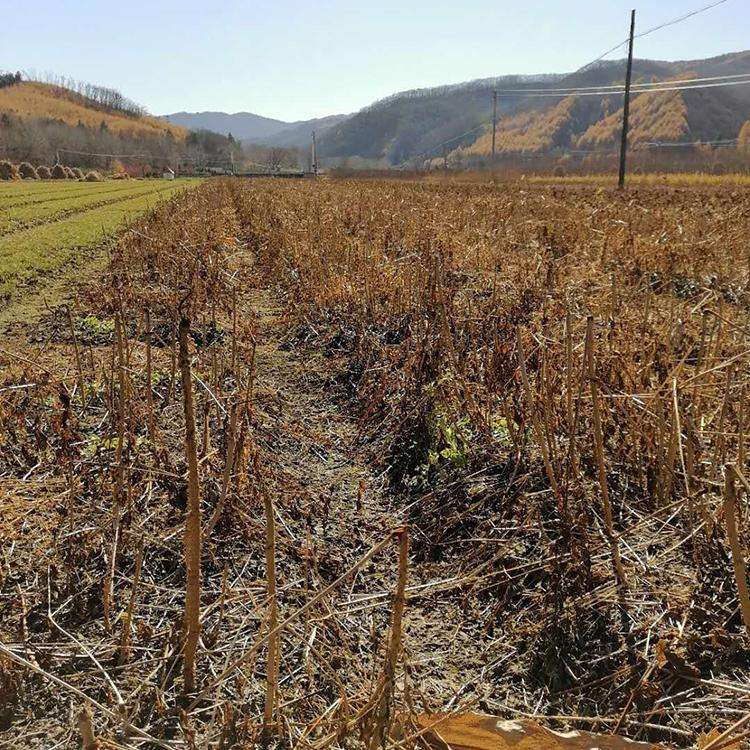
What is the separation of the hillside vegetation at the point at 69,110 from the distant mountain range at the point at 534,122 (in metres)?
38.5

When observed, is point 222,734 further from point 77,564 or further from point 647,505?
point 647,505

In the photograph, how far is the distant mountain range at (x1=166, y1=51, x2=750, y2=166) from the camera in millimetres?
98688

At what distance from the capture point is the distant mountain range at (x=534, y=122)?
9869 centimetres

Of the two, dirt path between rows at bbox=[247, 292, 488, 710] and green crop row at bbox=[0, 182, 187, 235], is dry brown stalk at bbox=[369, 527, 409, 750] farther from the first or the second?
green crop row at bbox=[0, 182, 187, 235]

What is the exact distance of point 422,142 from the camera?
16550 centimetres

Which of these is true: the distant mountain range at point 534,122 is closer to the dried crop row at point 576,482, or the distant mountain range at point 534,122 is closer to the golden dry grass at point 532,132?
the golden dry grass at point 532,132

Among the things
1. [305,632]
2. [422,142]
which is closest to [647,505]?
[305,632]

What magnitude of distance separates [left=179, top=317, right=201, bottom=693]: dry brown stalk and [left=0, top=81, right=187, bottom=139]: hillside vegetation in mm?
111470

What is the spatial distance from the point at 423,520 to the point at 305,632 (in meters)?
0.93

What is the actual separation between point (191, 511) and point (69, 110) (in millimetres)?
138729

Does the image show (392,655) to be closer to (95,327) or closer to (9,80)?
(95,327)

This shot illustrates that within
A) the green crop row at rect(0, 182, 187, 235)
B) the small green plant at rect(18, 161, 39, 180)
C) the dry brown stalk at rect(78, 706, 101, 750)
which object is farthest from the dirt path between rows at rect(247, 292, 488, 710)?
the small green plant at rect(18, 161, 39, 180)

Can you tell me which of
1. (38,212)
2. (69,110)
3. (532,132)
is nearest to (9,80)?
(69,110)

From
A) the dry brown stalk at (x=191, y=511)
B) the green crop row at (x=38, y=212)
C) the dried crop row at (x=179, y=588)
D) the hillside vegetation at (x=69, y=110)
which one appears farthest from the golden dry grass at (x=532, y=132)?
the dry brown stalk at (x=191, y=511)
